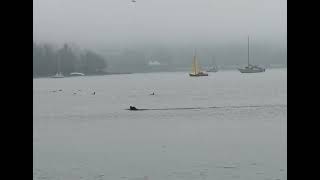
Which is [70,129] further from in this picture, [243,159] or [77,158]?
[243,159]

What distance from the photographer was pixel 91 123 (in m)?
25.0

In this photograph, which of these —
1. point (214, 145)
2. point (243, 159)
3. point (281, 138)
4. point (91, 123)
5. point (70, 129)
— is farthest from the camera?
point (91, 123)
